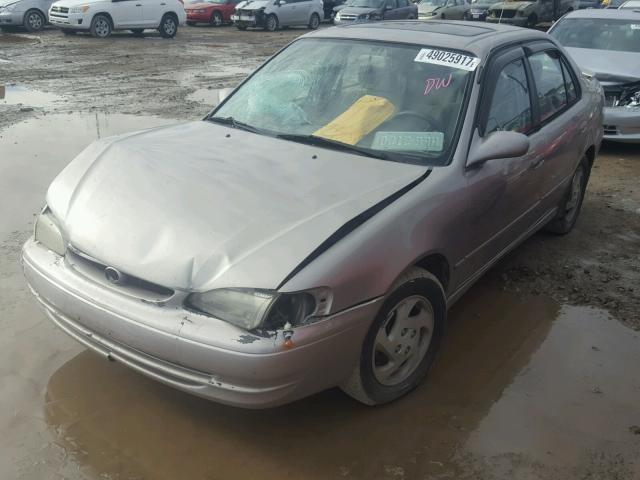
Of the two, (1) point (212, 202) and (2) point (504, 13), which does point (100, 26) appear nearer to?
(2) point (504, 13)

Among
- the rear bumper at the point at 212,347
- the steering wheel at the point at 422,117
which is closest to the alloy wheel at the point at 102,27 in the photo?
the steering wheel at the point at 422,117

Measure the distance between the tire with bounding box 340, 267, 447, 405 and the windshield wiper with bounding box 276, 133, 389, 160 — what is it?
72 centimetres

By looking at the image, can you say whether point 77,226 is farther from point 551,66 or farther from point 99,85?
point 99,85

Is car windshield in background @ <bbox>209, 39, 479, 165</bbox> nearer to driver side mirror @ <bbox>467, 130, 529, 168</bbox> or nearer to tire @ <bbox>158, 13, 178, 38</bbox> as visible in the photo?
driver side mirror @ <bbox>467, 130, 529, 168</bbox>

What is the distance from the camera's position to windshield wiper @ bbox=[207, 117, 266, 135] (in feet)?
12.9

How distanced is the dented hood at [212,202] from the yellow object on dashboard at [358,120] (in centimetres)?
17

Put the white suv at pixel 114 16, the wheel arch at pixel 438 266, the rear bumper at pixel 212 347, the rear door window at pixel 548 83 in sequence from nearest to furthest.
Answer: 1. the rear bumper at pixel 212 347
2. the wheel arch at pixel 438 266
3. the rear door window at pixel 548 83
4. the white suv at pixel 114 16

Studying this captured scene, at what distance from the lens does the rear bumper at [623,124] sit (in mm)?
7875

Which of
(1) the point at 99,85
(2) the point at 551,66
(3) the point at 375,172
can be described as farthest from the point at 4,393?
(1) the point at 99,85

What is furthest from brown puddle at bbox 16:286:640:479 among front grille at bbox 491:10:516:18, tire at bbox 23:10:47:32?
front grille at bbox 491:10:516:18

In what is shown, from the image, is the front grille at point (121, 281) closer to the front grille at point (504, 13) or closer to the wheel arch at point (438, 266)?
the wheel arch at point (438, 266)

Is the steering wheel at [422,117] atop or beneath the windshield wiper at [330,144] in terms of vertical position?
atop

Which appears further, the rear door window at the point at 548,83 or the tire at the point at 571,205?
the tire at the point at 571,205

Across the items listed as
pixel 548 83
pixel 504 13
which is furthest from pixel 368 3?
pixel 548 83
